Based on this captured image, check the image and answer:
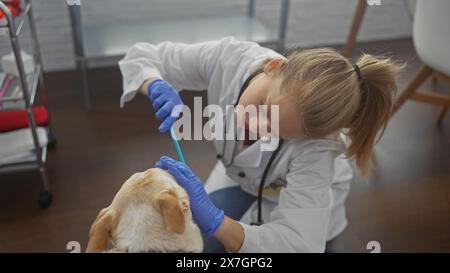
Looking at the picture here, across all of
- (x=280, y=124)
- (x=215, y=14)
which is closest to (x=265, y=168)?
(x=280, y=124)

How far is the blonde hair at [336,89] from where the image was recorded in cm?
69

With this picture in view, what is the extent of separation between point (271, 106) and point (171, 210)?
24cm

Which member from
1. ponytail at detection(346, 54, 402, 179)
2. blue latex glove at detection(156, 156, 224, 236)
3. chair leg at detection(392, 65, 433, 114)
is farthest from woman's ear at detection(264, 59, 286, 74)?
chair leg at detection(392, 65, 433, 114)

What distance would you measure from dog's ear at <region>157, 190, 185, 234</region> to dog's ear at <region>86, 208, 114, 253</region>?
7 cm

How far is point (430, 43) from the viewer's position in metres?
1.12

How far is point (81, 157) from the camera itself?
3.51ft

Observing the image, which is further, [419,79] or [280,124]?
[419,79]

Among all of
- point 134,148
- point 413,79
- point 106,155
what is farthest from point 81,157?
point 413,79

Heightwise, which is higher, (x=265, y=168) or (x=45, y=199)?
(x=265, y=168)

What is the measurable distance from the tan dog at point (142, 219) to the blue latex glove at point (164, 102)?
0.14m

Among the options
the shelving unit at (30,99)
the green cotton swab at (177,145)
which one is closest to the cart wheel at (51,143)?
the shelving unit at (30,99)

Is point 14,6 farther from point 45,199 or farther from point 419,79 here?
point 419,79

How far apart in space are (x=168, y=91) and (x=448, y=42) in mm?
686

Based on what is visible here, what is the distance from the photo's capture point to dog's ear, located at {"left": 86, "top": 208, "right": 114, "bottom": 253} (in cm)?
56
